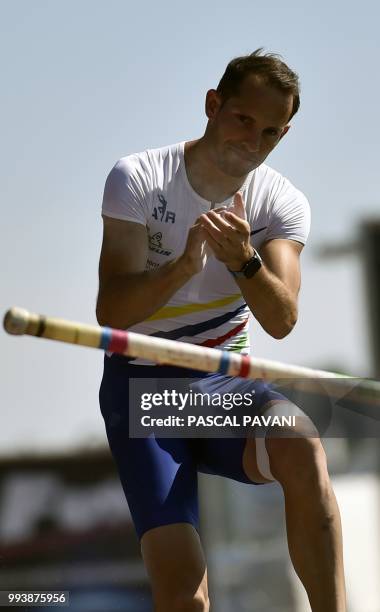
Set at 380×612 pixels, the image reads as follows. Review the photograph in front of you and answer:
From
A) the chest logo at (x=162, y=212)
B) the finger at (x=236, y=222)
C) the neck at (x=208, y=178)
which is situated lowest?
the finger at (x=236, y=222)

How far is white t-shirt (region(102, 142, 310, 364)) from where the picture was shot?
17.4ft

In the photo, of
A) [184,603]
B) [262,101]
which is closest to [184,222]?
[262,101]

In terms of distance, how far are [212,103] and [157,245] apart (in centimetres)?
66

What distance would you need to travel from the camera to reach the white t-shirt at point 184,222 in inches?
209

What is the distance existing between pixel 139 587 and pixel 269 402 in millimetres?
2938

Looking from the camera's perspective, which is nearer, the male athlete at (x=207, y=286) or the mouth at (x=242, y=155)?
the male athlete at (x=207, y=286)

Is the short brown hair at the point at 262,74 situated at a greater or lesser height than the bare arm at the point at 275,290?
greater

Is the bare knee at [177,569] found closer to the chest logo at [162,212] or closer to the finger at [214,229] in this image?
the finger at [214,229]

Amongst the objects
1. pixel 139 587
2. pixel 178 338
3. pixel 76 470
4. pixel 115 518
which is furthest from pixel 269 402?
pixel 76 470

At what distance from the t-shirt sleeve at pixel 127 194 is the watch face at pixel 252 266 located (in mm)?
551

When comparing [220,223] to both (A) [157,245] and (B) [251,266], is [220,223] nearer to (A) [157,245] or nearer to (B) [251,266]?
(B) [251,266]

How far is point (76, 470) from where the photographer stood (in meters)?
15.7

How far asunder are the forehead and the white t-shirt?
1.10 feet

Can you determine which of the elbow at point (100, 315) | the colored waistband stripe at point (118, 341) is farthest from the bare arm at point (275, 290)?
the colored waistband stripe at point (118, 341)
